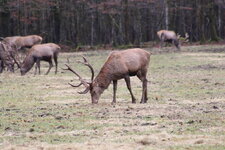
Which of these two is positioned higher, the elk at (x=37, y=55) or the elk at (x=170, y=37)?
the elk at (x=37, y=55)

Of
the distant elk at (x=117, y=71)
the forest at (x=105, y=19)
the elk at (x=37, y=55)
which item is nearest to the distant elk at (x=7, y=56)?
the elk at (x=37, y=55)

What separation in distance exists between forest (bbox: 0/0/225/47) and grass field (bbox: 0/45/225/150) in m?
24.2

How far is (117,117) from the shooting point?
1092 centimetres

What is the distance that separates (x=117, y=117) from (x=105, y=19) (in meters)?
40.6

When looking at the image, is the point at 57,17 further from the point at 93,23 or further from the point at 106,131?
the point at 106,131

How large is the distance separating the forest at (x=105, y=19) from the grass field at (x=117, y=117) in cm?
2417

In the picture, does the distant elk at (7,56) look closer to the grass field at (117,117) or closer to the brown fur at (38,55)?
the brown fur at (38,55)

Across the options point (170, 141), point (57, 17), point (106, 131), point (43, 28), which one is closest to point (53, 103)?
point (106, 131)

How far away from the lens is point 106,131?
371 inches

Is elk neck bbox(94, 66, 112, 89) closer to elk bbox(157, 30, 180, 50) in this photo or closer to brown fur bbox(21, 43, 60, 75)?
brown fur bbox(21, 43, 60, 75)

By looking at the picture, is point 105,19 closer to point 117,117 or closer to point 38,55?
point 38,55

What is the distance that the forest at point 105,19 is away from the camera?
4338cm

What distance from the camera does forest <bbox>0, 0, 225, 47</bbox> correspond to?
43.4m

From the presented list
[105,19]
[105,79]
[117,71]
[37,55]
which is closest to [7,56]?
[37,55]
